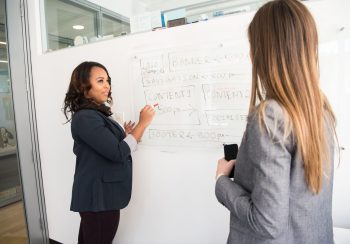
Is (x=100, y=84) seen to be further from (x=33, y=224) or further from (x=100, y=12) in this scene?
(x=33, y=224)

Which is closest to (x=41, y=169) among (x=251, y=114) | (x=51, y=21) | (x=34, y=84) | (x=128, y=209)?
(x=34, y=84)

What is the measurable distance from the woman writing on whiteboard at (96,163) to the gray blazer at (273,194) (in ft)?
2.50

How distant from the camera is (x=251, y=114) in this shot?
2.44ft

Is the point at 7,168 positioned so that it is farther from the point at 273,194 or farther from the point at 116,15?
the point at 273,194

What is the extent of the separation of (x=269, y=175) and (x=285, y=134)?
0.11 meters

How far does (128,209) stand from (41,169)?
0.98m

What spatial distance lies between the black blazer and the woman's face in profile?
0.15 metres

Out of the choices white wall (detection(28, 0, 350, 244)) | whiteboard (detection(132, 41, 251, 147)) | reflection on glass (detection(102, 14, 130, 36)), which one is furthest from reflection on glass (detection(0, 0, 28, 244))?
whiteboard (detection(132, 41, 251, 147))

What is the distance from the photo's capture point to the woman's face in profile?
1528 mm

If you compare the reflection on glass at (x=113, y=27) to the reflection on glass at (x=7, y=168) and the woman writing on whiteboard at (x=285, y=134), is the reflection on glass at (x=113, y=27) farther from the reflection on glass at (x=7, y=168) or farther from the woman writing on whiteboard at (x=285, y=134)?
the woman writing on whiteboard at (x=285, y=134)

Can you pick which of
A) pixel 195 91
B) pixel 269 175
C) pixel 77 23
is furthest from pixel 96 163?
pixel 77 23

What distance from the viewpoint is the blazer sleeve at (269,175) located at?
27.0 inches

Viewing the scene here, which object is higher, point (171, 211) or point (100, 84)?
point (100, 84)

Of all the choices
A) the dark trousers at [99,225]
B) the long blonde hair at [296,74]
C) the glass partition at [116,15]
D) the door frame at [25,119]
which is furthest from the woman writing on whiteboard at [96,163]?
the door frame at [25,119]
